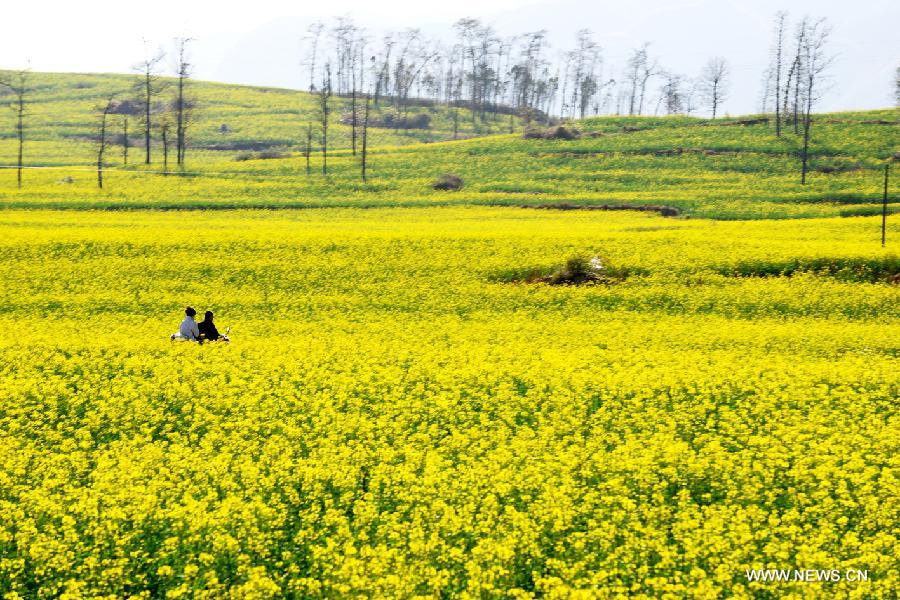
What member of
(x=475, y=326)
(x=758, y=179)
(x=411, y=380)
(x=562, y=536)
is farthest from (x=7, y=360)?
(x=758, y=179)

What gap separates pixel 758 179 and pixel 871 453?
80.3 metres

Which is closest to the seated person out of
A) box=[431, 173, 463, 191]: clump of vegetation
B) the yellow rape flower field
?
the yellow rape flower field

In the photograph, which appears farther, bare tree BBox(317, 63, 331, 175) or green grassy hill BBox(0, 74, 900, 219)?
bare tree BBox(317, 63, 331, 175)

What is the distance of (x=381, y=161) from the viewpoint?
360ft

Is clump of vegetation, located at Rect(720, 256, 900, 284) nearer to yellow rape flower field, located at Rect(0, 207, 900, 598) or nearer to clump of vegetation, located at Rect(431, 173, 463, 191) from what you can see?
yellow rape flower field, located at Rect(0, 207, 900, 598)

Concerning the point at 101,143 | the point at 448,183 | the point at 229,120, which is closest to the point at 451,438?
the point at 448,183

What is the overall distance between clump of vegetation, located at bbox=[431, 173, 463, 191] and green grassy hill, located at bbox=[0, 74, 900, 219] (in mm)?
856

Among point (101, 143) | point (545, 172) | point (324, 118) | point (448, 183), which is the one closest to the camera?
point (448, 183)

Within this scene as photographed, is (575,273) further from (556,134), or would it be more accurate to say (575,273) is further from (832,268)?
(556,134)

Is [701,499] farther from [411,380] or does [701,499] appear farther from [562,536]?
[411,380]

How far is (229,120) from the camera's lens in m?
161

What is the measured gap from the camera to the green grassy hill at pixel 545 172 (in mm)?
75688

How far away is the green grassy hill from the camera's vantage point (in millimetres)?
75688

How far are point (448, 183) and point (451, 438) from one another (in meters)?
73.6
